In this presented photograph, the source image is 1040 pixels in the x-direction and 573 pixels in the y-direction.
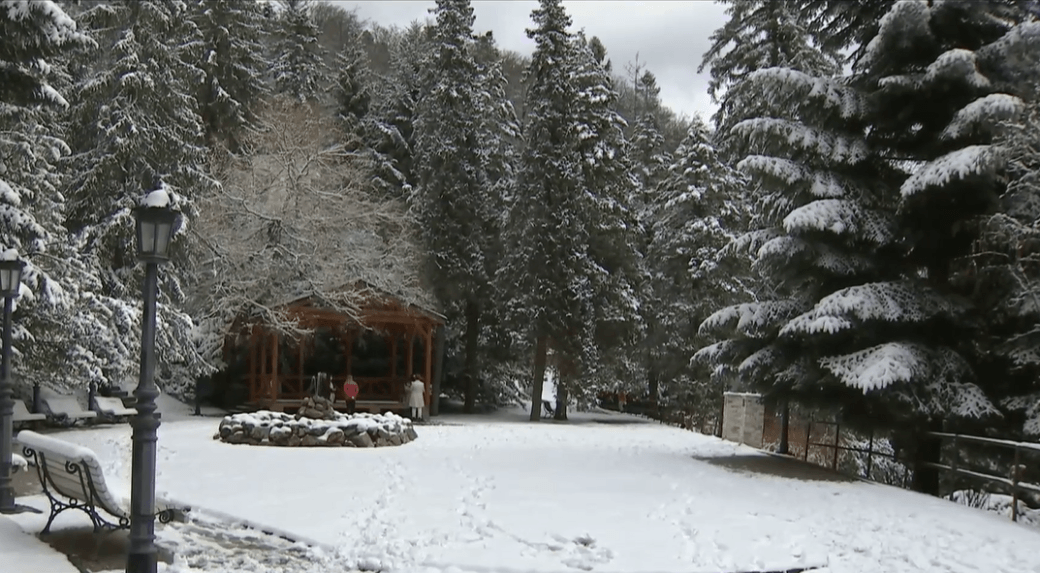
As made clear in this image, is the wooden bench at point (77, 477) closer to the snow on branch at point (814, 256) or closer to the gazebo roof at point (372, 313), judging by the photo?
the snow on branch at point (814, 256)

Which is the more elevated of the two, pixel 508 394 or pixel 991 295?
pixel 991 295

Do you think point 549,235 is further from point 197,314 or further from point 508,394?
point 197,314

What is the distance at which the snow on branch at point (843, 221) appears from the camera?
561 inches

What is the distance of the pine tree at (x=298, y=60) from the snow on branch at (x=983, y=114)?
31.8 meters

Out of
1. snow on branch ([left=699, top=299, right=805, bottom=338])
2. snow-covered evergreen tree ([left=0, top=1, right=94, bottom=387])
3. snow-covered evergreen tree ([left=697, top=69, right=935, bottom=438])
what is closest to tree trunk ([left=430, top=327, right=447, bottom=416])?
snow-covered evergreen tree ([left=0, top=1, right=94, bottom=387])

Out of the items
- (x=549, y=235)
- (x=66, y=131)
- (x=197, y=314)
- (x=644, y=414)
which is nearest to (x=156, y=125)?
(x=66, y=131)

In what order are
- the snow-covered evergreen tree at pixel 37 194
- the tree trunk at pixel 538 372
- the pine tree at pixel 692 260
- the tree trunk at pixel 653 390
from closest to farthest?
1. the snow-covered evergreen tree at pixel 37 194
2. the tree trunk at pixel 538 372
3. the pine tree at pixel 692 260
4. the tree trunk at pixel 653 390

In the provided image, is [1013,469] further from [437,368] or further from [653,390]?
[653,390]

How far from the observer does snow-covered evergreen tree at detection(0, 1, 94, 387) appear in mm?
10609

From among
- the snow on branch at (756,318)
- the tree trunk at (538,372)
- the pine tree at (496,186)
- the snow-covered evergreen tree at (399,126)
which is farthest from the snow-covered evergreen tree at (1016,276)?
the snow-covered evergreen tree at (399,126)

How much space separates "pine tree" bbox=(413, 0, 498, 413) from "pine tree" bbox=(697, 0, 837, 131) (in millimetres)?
8953

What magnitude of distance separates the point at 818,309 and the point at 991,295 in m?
2.67

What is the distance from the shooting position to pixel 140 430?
7.11 meters

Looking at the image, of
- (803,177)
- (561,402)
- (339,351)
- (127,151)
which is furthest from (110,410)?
(803,177)
